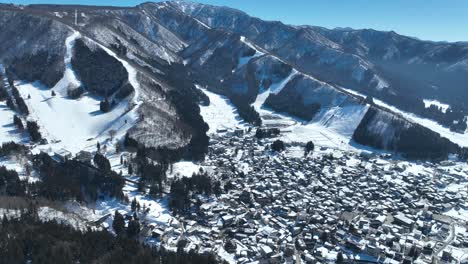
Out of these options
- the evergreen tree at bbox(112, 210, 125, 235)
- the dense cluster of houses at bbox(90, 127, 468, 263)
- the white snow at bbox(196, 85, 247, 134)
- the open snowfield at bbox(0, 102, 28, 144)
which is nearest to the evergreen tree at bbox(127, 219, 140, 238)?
the evergreen tree at bbox(112, 210, 125, 235)

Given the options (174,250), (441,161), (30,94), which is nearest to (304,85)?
(441,161)

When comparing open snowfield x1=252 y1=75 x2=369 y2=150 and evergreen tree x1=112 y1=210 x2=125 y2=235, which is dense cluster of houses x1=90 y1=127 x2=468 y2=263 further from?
open snowfield x1=252 y1=75 x2=369 y2=150

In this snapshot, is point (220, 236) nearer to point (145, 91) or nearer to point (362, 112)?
point (145, 91)

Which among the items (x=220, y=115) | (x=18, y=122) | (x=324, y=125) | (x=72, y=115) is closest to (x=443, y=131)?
(x=324, y=125)

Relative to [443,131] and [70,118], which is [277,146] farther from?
[443,131]

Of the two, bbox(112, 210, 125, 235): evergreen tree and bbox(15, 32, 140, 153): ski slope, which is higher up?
bbox(15, 32, 140, 153): ski slope

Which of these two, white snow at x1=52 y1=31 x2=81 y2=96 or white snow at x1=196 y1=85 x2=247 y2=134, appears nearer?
white snow at x1=52 y1=31 x2=81 y2=96

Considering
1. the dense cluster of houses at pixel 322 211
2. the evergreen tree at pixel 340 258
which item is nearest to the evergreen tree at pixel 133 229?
the dense cluster of houses at pixel 322 211
